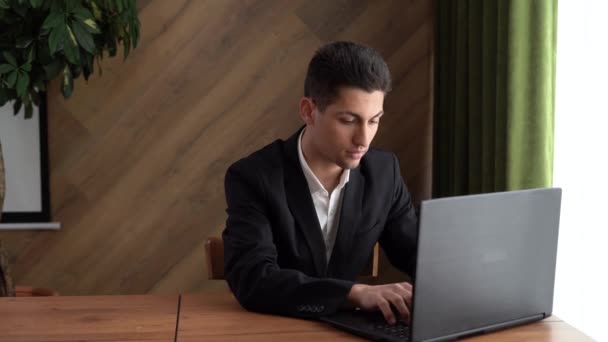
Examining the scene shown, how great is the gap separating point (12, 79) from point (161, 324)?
4.39 ft

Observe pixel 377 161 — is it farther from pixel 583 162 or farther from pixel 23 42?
pixel 23 42

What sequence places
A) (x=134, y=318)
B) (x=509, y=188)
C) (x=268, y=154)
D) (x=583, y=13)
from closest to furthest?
(x=134, y=318), (x=268, y=154), (x=583, y=13), (x=509, y=188)

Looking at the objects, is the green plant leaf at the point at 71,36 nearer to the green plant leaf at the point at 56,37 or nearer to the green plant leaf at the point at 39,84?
the green plant leaf at the point at 56,37

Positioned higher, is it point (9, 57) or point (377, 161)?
point (9, 57)

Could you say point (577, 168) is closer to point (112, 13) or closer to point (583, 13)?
point (583, 13)

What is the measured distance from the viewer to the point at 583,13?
208 centimetres

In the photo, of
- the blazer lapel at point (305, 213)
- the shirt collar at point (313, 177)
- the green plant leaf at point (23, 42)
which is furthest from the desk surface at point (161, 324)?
the green plant leaf at point (23, 42)

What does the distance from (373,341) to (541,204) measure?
40cm

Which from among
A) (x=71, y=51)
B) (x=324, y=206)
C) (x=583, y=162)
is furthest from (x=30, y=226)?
(x=583, y=162)

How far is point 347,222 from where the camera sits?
1915 mm

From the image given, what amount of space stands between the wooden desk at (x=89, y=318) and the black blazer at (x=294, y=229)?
188mm

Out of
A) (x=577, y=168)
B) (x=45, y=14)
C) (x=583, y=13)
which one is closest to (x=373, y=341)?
(x=577, y=168)

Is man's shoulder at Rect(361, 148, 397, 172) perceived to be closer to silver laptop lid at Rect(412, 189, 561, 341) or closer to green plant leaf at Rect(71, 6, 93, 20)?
silver laptop lid at Rect(412, 189, 561, 341)

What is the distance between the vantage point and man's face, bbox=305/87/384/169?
1.73m
